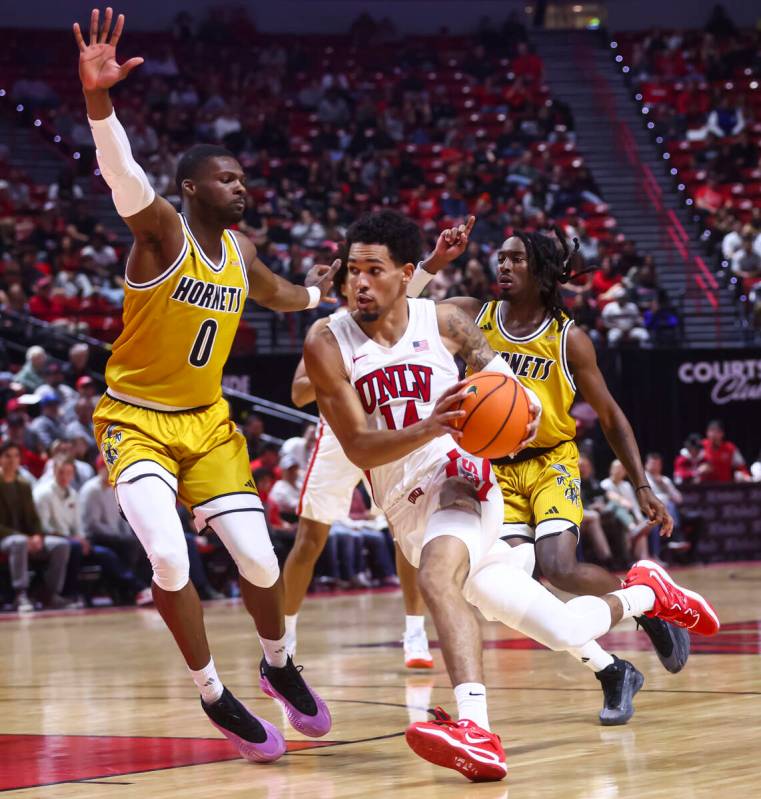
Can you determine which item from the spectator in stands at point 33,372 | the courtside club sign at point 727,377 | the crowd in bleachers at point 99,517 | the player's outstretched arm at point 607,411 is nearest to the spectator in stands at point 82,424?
the crowd in bleachers at point 99,517

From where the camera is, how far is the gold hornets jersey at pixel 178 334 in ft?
16.6

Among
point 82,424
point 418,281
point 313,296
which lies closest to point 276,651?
point 313,296

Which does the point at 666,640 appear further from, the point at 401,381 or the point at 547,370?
the point at 401,381

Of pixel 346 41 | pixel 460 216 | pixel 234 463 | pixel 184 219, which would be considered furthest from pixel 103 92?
pixel 346 41

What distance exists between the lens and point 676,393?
1809cm

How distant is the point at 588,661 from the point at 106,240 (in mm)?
13743

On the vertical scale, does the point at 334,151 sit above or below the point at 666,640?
above

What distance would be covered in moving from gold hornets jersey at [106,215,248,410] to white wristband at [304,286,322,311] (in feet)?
2.62

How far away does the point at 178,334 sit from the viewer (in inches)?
201

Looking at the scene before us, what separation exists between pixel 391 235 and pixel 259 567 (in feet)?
4.10

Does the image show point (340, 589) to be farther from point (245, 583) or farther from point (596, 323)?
point (245, 583)

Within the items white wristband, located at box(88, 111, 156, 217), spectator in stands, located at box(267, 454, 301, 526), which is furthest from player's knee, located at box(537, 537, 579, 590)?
spectator in stands, located at box(267, 454, 301, 526)

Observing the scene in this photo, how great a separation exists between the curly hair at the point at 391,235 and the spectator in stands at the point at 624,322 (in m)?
13.4

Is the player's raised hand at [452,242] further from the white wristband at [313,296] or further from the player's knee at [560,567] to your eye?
the player's knee at [560,567]
